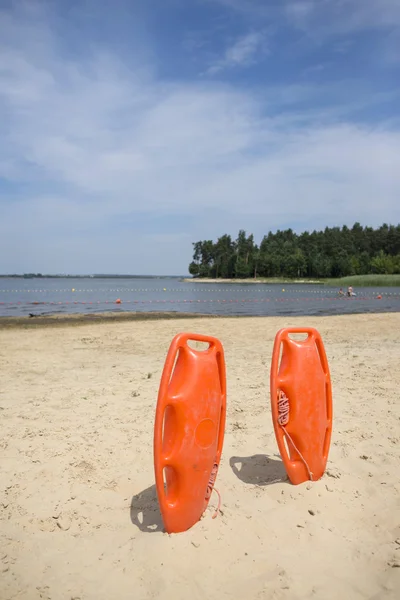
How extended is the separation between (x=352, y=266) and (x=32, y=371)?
4448 inches

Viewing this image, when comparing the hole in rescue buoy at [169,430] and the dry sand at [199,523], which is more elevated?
the hole in rescue buoy at [169,430]

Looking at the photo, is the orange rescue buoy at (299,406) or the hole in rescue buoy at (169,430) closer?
the hole in rescue buoy at (169,430)

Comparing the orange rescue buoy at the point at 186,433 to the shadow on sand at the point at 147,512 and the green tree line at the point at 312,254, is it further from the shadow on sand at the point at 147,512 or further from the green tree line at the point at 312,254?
the green tree line at the point at 312,254

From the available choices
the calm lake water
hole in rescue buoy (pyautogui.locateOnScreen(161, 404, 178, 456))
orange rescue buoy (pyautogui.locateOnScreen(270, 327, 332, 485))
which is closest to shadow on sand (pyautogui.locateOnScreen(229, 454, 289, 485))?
orange rescue buoy (pyautogui.locateOnScreen(270, 327, 332, 485))

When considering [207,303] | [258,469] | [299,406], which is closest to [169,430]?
[299,406]

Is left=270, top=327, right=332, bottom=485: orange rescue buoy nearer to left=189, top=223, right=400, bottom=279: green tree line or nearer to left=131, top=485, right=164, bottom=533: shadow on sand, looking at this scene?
left=131, top=485, right=164, bottom=533: shadow on sand

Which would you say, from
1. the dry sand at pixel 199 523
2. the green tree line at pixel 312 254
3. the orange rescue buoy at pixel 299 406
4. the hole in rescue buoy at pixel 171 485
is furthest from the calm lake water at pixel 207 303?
the green tree line at pixel 312 254

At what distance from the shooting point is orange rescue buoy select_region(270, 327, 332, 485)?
3.43 metres

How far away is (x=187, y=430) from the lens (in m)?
2.94

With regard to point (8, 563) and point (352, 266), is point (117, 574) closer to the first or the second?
point (8, 563)

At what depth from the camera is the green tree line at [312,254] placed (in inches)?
4473

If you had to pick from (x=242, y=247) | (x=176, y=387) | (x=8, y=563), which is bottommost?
(x=8, y=563)

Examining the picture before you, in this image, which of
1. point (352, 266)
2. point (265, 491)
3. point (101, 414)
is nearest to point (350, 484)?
point (265, 491)

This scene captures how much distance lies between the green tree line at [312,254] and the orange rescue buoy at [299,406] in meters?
110
